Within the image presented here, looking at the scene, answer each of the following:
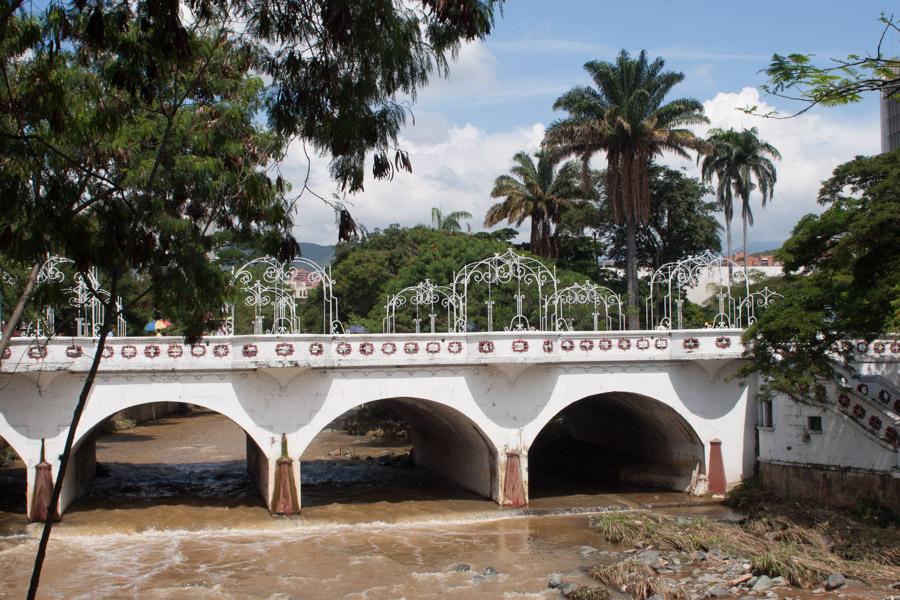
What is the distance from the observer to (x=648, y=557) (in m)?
17.0

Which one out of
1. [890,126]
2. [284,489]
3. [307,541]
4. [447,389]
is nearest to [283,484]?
[284,489]

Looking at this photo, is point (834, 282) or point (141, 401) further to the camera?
point (141, 401)

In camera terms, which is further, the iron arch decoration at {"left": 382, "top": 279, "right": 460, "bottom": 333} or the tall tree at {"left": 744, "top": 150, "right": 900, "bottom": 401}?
the iron arch decoration at {"left": 382, "top": 279, "right": 460, "bottom": 333}

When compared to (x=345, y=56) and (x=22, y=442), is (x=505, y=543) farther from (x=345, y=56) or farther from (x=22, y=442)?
(x=345, y=56)

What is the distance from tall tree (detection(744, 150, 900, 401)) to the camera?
16766mm

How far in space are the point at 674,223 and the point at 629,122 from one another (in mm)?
12903

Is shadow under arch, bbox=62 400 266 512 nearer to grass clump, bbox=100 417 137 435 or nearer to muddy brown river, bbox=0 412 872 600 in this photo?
muddy brown river, bbox=0 412 872 600

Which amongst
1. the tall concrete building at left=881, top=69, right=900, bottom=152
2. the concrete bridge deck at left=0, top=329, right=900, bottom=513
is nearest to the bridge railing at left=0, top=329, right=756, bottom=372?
the concrete bridge deck at left=0, top=329, right=900, bottom=513

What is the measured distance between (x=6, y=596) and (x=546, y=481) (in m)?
14.4

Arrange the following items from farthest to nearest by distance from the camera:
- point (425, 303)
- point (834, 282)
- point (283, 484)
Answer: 1. point (425, 303)
2. point (283, 484)
3. point (834, 282)

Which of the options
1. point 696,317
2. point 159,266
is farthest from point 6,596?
point 696,317

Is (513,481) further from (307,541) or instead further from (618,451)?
(618,451)

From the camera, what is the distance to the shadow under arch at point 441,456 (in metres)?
22.1

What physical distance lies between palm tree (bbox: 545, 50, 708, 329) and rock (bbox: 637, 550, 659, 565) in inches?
493
